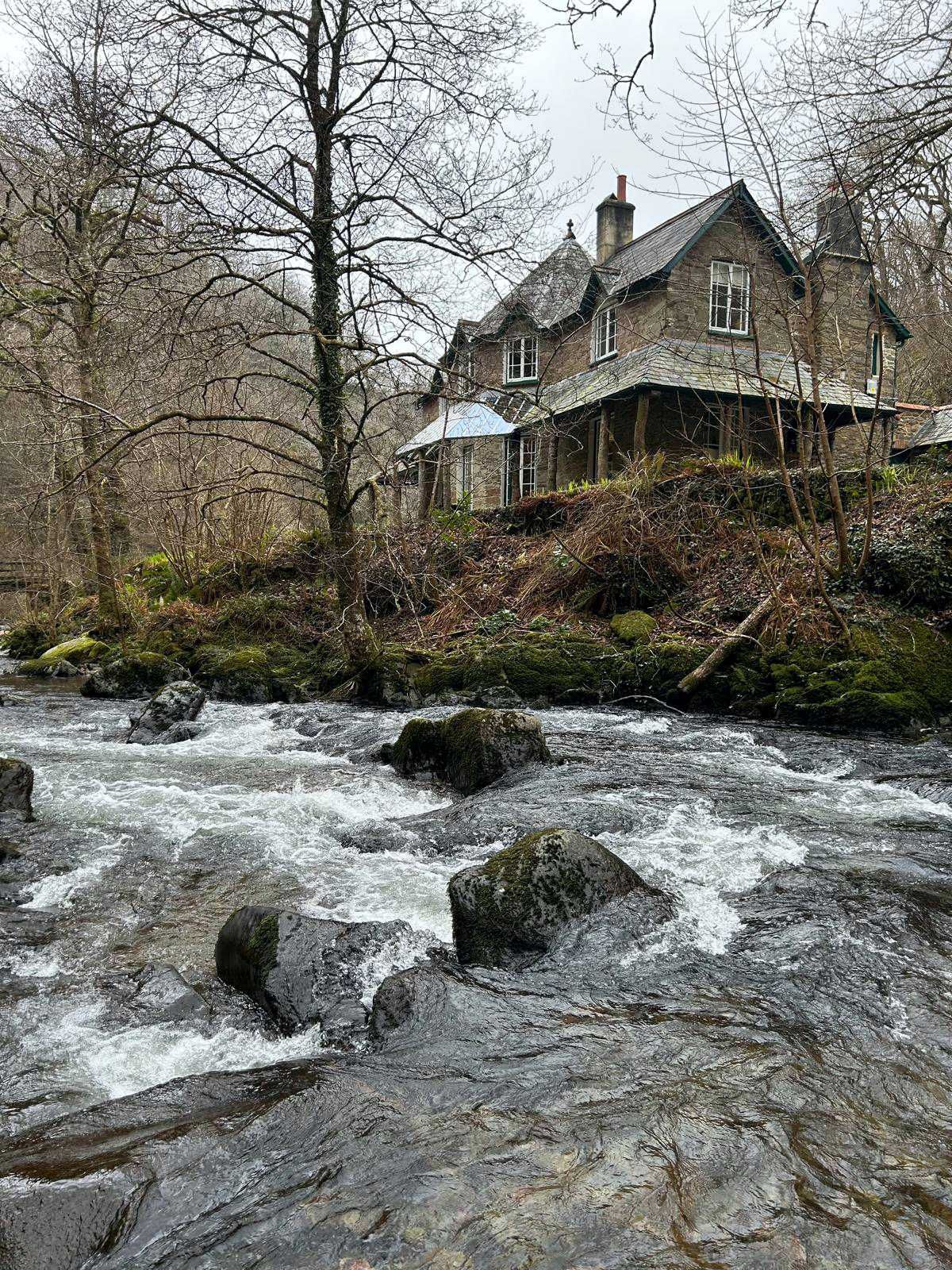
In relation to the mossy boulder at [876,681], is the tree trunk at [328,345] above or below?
above

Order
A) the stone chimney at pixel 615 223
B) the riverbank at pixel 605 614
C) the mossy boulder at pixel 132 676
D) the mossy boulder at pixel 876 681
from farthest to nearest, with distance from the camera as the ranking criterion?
the stone chimney at pixel 615 223
the mossy boulder at pixel 132 676
the riverbank at pixel 605 614
the mossy boulder at pixel 876 681

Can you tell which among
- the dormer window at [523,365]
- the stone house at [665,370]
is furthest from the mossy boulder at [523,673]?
the dormer window at [523,365]

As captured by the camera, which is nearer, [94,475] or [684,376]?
[94,475]

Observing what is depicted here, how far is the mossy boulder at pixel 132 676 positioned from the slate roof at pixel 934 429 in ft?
63.7

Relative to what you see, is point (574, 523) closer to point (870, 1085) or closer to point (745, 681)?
point (745, 681)

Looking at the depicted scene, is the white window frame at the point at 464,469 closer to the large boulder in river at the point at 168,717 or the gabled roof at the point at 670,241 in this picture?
→ the gabled roof at the point at 670,241

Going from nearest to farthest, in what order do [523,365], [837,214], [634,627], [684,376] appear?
[837,214]
[634,627]
[684,376]
[523,365]

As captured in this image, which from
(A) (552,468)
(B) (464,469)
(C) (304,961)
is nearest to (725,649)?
(C) (304,961)

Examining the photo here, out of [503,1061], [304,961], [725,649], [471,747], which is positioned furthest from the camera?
[725,649]

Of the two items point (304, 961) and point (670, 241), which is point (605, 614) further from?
point (670, 241)

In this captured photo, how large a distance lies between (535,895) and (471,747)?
3.24 meters

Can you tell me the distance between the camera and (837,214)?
7.75 m

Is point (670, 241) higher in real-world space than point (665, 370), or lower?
higher

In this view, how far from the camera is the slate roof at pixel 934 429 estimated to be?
22.2 meters
